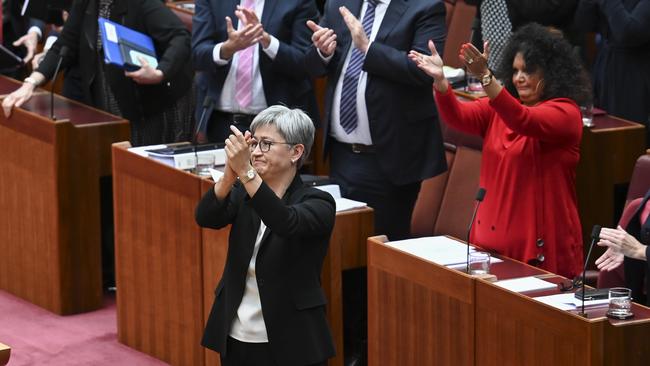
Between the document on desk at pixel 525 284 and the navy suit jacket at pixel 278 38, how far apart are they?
166 cm

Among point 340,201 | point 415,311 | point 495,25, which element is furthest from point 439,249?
point 495,25

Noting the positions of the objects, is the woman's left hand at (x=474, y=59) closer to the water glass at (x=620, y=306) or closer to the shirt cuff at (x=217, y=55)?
the water glass at (x=620, y=306)

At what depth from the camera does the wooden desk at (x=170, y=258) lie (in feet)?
16.1

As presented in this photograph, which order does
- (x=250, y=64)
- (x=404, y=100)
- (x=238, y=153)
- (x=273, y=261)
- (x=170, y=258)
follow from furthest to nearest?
(x=250, y=64)
(x=170, y=258)
(x=404, y=100)
(x=273, y=261)
(x=238, y=153)

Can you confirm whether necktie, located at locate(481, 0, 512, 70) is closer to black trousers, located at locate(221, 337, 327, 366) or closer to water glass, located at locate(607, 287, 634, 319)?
water glass, located at locate(607, 287, 634, 319)

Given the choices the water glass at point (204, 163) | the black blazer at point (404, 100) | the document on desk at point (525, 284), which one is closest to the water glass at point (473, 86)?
the black blazer at point (404, 100)

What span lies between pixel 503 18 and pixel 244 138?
115 inches

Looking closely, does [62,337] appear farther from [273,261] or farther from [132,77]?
[273,261]

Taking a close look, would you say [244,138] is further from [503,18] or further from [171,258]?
[503,18]

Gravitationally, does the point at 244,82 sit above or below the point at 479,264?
above

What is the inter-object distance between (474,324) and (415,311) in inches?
10.9

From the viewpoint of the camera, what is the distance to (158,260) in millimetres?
5414

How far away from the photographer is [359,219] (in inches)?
193

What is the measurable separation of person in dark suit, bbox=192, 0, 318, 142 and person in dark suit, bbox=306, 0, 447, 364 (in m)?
0.32
